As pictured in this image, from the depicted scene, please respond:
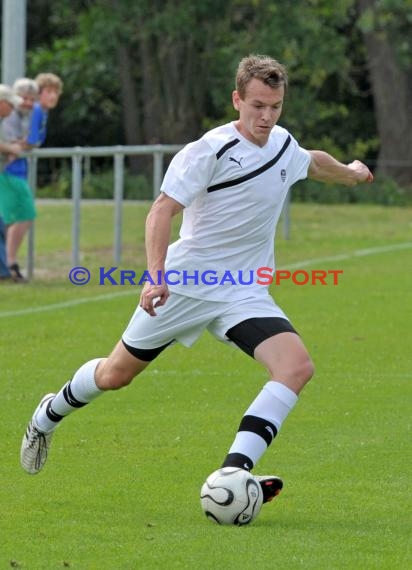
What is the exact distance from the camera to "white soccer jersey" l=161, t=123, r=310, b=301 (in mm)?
6934

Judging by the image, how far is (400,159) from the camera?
33.0 meters

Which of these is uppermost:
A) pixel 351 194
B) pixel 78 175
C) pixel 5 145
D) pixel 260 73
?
pixel 260 73

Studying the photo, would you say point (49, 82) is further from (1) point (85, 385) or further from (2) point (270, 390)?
(2) point (270, 390)

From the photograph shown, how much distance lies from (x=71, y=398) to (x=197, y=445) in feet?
3.99

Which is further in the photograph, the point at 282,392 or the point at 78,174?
the point at 78,174

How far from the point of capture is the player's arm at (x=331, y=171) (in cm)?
759

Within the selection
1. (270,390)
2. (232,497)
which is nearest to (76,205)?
(270,390)

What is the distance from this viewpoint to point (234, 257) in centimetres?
704

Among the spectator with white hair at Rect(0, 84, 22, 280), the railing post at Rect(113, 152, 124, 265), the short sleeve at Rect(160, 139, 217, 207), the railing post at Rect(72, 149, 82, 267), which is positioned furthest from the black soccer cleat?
the railing post at Rect(113, 152, 124, 265)

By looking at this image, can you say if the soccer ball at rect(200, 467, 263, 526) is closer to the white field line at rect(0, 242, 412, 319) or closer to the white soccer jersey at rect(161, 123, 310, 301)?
the white soccer jersey at rect(161, 123, 310, 301)

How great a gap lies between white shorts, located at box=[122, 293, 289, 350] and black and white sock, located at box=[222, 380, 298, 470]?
14.9 inches

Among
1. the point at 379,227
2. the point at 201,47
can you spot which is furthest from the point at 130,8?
the point at 379,227

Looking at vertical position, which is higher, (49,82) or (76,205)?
(49,82)

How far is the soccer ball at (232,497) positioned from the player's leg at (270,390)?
9 cm
